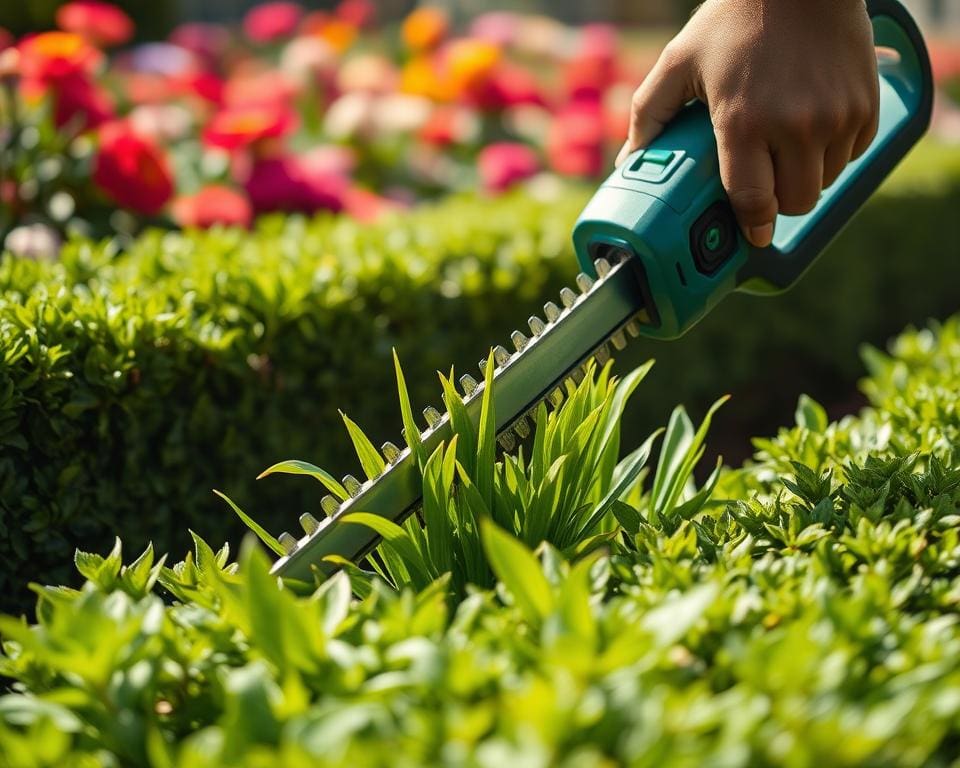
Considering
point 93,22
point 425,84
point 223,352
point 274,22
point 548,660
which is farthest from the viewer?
point 274,22

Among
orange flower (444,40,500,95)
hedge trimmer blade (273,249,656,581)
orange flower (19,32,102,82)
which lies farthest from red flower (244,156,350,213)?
hedge trimmer blade (273,249,656,581)

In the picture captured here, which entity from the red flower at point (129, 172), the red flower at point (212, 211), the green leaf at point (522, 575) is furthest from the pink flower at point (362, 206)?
the green leaf at point (522, 575)

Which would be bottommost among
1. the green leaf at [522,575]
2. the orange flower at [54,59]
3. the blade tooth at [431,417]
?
the orange flower at [54,59]

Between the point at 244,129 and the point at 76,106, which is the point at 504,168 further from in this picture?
the point at 76,106

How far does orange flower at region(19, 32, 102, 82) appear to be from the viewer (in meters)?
4.38

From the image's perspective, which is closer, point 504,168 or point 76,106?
point 76,106

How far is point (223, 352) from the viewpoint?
2762 mm

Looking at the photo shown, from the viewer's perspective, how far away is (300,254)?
3375 millimetres

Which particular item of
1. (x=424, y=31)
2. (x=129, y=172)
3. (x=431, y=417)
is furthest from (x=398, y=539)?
(x=424, y=31)

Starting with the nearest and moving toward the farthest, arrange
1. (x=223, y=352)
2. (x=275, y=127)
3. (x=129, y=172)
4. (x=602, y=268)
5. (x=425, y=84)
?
(x=602, y=268) → (x=223, y=352) → (x=129, y=172) → (x=275, y=127) → (x=425, y=84)

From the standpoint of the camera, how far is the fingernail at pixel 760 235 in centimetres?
216

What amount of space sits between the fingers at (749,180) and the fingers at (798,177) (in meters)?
0.02

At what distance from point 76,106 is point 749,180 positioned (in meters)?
3.19

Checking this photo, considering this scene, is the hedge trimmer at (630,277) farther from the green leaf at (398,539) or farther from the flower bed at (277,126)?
the flower bed at (277,126)
